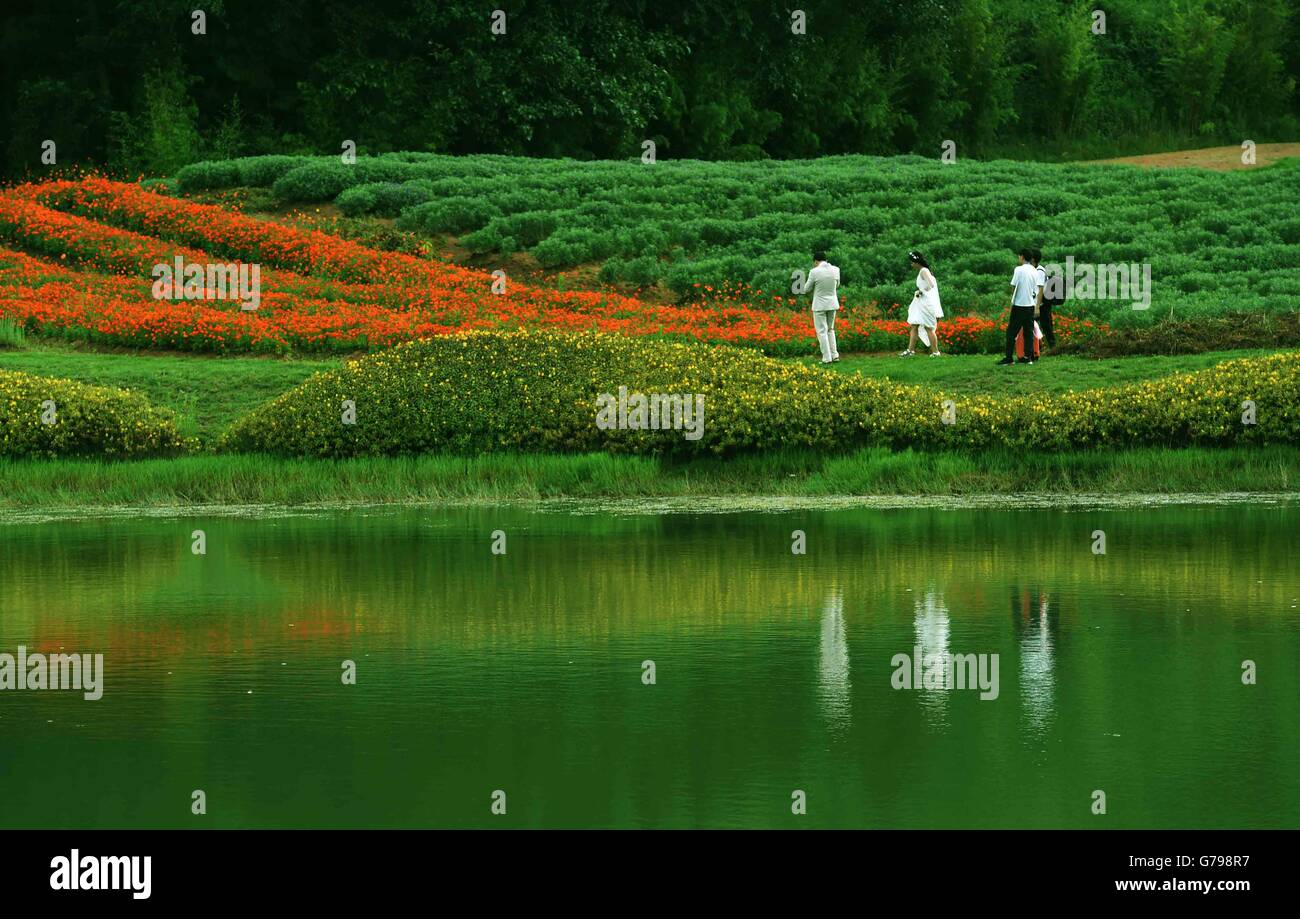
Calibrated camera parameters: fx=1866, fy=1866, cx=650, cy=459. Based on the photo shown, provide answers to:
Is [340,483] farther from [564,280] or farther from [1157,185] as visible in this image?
[1157,185]

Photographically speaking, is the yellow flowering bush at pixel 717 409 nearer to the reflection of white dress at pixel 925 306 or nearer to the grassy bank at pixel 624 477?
the grassy bank at pixel 624 477

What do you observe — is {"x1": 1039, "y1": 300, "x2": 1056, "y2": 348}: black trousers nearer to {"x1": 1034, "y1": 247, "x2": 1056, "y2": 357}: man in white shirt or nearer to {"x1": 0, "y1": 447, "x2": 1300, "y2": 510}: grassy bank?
{"x1": 1034, "y1": 247, "x2": 1056, "y2": 357}: man in white shirt

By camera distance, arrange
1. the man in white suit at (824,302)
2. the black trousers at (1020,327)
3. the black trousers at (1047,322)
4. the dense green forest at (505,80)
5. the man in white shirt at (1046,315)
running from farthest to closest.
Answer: the dense green forest at (505,80) → the black trousers at (1047,322) → the man in white shirt at (1046,315) → the man in white suit at (824,302) → the black trousers at (1020,327)

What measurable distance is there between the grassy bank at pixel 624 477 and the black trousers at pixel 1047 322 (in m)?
6.40

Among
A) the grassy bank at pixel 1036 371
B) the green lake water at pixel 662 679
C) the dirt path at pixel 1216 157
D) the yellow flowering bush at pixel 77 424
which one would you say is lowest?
the green lake water at pixel 662 679

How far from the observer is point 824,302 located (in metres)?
26.3

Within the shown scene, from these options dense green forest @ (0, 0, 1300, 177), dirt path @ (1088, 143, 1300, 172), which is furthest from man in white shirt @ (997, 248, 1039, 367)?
dirt path @ (1088, 143, 1300, 172)

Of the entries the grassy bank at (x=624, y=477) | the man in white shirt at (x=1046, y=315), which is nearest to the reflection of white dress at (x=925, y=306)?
the man in white shirt at (x=1046, y=315)

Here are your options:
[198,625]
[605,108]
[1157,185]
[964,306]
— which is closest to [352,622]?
[198,625]

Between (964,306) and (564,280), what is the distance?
7589 mm

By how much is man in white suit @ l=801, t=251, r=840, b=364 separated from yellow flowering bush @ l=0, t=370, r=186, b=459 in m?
8.99

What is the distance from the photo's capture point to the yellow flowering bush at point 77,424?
2192 cm

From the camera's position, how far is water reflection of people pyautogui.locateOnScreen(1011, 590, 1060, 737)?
10227 millimetres

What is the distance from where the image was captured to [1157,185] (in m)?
42.0
